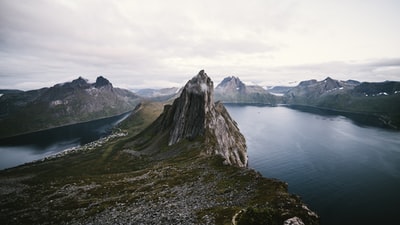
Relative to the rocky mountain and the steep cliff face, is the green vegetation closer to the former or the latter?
the rocky mountain

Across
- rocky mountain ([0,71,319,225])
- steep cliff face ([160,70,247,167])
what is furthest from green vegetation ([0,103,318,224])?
steep cliff face ([160,70,247,167])

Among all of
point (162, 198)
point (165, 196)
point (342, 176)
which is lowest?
point (342, 176)

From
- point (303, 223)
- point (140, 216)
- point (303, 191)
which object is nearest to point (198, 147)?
point (303, 191)

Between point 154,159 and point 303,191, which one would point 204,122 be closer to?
point 154,159

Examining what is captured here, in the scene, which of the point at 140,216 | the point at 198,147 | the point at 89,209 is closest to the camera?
the point at 140,216

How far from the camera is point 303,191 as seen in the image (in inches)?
4328

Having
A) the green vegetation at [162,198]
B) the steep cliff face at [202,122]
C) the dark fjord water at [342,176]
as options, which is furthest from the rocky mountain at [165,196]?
the dark fjord water at [342,176]

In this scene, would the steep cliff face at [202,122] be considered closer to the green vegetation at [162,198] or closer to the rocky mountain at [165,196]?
the rocky mountain at [165,196]

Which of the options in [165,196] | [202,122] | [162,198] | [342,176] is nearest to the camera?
[162,198]

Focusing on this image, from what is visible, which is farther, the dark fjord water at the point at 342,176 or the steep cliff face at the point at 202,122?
the steep cliff face at the point at 202,122

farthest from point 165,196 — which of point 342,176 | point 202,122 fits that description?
point 342,176

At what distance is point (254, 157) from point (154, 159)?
7609 cm

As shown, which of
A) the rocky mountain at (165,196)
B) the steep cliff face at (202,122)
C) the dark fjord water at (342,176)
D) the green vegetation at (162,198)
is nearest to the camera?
the rocky mountain at (165,196)

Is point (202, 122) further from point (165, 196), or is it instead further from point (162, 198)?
point (162, 198)
